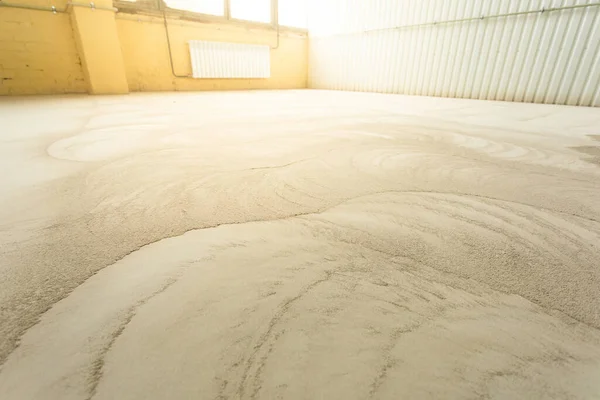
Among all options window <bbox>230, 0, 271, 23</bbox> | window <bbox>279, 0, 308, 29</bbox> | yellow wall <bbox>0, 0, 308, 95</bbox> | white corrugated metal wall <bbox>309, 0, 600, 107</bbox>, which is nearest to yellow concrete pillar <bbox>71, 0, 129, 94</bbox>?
yellow wall <bbox>0, 0, 308, 95</bbox>

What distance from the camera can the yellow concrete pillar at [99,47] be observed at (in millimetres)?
2904

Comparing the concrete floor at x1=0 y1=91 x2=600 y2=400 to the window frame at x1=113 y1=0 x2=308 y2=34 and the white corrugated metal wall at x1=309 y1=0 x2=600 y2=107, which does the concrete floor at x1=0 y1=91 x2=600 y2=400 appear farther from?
the window frame at x1=113 y1=0 x2=308 y2=34

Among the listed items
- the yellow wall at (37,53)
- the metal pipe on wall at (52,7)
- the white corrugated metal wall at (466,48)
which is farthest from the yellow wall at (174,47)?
the white corrugated metal wall at (466,48)

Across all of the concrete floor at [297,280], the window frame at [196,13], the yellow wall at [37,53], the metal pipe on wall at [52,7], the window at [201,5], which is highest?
the window at [201,5]

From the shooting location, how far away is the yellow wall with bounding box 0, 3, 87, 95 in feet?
9.16

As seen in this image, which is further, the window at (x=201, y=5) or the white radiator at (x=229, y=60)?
the white radiator at (x=229, y=60)

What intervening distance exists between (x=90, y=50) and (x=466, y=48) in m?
4.19

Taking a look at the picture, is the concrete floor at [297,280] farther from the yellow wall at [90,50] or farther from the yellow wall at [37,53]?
the yellow wall at [37,53]

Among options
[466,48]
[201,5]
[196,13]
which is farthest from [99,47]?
[466,48]

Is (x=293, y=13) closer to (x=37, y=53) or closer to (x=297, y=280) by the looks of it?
(x=37, y=53)

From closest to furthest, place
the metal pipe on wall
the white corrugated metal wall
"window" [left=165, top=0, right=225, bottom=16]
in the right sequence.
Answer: the white corrugated metal wall
the metal pipe on wall
"window" [left=165, top=0, right=225, bottom=16]

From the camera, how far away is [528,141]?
126cm

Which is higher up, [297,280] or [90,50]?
[90,50]

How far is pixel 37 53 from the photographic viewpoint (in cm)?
294
